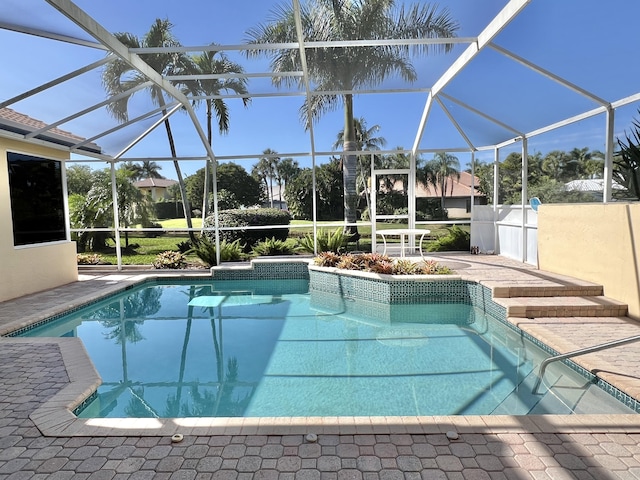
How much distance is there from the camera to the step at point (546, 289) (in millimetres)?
5590

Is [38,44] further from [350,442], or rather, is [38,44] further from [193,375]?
[350,442]

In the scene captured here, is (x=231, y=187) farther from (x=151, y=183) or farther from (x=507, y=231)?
(x=507, y=231)

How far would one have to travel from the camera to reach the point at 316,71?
726 cm

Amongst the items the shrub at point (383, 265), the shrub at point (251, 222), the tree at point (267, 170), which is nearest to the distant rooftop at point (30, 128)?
the tree at point (267, 170)

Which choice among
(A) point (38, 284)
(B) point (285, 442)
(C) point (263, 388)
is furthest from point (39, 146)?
(B) point (285, 442)

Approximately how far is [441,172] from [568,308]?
222 inches

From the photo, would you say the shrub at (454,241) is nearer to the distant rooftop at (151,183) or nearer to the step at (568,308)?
the step at (568,308)

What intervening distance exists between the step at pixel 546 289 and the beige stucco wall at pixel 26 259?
25.2ft

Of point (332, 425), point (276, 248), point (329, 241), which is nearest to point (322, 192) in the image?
point (329, 241)

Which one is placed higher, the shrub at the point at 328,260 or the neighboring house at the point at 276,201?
the neighboring house at the point at 276,201

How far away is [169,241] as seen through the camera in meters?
13.6

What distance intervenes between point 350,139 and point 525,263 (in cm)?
506

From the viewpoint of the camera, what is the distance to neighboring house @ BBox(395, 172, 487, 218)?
9.98 meters

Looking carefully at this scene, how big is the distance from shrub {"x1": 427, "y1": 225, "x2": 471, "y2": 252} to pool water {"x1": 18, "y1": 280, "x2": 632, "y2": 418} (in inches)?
151
